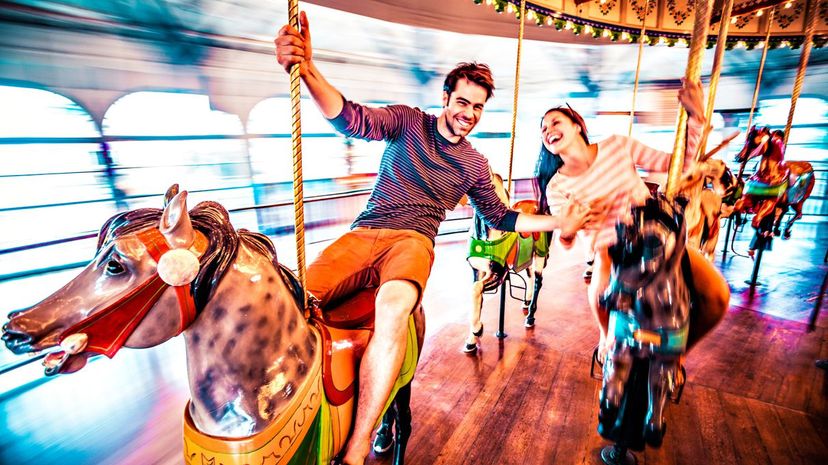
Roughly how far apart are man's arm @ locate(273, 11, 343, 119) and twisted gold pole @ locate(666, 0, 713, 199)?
1.16 metres

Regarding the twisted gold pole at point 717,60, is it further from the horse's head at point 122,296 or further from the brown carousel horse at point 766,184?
the brown carousel horse at point 766,184

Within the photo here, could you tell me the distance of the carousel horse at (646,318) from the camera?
0.98 metres

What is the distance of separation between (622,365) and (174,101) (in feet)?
22.5

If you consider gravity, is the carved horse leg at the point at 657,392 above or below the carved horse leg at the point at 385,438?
above

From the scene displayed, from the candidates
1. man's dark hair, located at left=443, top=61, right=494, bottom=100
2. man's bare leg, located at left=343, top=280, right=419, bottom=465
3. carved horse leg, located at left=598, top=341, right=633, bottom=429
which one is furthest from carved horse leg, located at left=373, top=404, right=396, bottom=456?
man's dark hair, located at left=443, top=61, right=494, bottom=100

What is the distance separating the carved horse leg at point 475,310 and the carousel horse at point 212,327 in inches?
70.6

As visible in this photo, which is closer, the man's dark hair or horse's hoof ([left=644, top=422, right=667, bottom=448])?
horse's hoof ([left=644, top=422, right=667, bottom=448])

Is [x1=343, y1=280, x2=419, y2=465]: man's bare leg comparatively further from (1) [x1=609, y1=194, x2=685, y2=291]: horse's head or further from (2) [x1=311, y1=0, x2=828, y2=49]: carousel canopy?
(2) [x1=311, y1=0, x2=828, y2=49]: carousel canopy

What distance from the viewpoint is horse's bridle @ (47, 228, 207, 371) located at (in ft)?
2.20

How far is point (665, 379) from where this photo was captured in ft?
3.34

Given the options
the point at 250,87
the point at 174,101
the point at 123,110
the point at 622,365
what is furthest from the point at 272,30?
the point at 622,365

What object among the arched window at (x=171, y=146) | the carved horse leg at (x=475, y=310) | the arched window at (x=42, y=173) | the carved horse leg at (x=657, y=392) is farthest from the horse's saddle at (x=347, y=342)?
the arched window at (x=42, y=173)

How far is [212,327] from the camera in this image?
0.80 m

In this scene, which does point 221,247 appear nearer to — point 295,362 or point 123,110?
point 295,362
